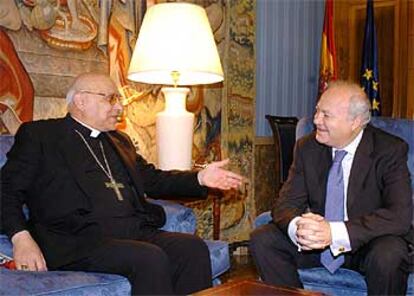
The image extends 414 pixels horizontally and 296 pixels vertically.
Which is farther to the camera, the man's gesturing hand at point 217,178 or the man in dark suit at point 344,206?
the man's gesturing hand at point 217,178

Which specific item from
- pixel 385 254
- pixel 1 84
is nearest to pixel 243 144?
pixel 1 84

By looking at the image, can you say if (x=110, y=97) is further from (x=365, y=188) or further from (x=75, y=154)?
(x=365, y=188)

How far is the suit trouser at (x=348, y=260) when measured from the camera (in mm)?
2062

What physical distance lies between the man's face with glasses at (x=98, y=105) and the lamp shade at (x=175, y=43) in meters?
0.45

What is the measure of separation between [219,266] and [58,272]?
0.70m

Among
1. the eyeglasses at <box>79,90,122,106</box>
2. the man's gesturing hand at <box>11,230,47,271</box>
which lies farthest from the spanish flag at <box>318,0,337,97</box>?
the man's gesturing hand at <box>11,230,47,271</box>

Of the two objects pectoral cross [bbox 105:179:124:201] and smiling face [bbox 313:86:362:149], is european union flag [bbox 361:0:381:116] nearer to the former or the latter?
smiling face [bbox 313:86:362:149]

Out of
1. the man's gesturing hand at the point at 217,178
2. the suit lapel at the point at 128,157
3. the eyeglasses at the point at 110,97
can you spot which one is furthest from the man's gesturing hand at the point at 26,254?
the man's gesturing hand at the point at 217,178

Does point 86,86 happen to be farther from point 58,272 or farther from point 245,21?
point 245,21

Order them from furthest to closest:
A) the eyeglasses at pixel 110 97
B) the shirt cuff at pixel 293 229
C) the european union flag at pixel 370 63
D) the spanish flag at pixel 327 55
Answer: the european union flag at pixel 370 63
the spanish flag at pixel 327 55
the eyeglasses at pixel 110 97
the shirt cuff at pixel 293 229

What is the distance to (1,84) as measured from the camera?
275cm

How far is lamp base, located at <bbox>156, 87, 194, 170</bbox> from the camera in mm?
3039

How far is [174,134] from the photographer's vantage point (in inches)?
120

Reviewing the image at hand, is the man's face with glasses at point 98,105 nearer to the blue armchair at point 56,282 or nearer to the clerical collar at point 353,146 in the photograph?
the blue armchair at point 56,282
